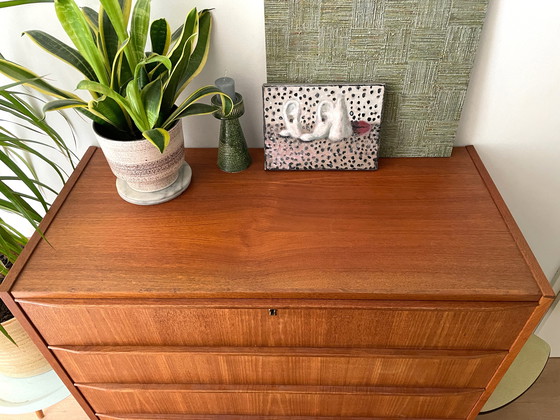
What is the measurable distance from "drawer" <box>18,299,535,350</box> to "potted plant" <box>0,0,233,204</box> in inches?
10.2

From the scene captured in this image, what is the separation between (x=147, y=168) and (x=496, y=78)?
0.79 m

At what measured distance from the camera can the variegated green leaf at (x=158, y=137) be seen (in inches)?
→ 32.3

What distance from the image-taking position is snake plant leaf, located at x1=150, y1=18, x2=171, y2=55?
35.2 inches

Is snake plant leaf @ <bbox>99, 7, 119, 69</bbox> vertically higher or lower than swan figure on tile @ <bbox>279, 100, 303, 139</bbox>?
higher

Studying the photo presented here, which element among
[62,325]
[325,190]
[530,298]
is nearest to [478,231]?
[530,298]

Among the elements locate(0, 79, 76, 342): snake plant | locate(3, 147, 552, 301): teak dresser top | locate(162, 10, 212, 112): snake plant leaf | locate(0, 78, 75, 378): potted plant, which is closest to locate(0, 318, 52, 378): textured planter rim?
locate(0, 78, 75, 378): potted plant

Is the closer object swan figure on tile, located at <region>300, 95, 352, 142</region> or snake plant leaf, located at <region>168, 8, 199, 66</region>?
snake plant leaf, located at <region>168, 8, 199, 66</region>

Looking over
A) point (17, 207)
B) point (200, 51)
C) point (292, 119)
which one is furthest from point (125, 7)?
point (17, 207)

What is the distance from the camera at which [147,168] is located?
926 millimetres

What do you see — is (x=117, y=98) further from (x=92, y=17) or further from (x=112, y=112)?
(x=92, y=17)

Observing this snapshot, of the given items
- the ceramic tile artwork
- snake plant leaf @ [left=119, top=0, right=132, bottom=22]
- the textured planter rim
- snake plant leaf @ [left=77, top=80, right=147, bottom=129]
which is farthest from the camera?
the textured planter rim

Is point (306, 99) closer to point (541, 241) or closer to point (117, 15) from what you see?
point (117, 15)

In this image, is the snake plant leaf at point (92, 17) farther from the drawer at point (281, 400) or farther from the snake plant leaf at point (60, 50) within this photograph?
the drawer at point (281, 400)

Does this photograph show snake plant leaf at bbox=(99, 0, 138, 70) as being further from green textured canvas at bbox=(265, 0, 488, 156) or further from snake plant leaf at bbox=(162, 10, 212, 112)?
green textured canvas at bbox=(265, 0, 488, 156)
